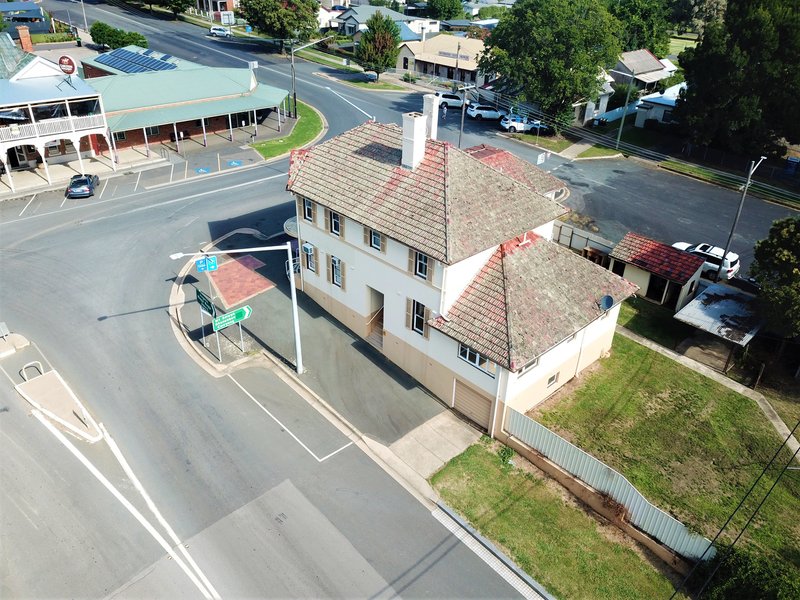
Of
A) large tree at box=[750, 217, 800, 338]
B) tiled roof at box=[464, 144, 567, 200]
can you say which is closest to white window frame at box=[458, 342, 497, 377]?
large tree at box=[750, 217, 800, 338]

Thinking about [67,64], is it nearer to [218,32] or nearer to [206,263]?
[206,263]

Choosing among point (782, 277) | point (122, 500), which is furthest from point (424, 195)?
point (782, 277)

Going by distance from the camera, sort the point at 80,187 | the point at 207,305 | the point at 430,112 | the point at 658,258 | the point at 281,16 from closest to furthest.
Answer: the point at 430,112, the point at 207,305, the point at 658,258, the point at 80,187, the point at 281,16

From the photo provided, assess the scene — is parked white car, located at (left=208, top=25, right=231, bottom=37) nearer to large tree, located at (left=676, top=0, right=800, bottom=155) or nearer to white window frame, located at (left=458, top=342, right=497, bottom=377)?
large tree, located at (left=676, top=0, right=800, bottom=155)

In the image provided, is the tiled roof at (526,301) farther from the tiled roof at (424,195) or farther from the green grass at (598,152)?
the green grass at (598,152)

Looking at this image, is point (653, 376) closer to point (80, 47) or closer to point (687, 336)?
point (687, 336)

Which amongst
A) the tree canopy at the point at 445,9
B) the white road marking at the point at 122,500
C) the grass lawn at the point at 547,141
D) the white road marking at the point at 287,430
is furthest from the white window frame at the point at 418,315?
the tree canopy at the point at 445,9
